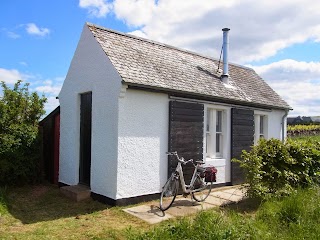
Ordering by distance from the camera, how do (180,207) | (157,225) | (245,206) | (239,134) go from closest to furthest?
1. (157,225)
2. (180,207)
3. (245,206)
4. (239,134)

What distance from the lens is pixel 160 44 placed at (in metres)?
10.8

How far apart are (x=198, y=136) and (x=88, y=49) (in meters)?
4.15

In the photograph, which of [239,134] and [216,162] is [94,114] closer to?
[216,162]

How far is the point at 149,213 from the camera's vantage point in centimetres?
691

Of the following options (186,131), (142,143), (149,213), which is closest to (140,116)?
(142,143)

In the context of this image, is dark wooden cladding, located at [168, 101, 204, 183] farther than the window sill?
No

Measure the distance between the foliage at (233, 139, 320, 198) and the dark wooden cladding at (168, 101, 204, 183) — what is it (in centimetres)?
152

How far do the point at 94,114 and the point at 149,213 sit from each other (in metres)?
3.12

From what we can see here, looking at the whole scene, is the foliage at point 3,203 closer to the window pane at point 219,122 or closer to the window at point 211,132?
the window at point 211,132

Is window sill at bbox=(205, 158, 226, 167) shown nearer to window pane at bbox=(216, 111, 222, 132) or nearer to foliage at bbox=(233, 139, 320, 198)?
window pane at bbox=(216, 111, 222, 132)

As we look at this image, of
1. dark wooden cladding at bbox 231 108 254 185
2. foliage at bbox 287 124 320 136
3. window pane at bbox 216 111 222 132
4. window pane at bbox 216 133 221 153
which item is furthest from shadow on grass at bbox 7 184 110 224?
foliage at bbox 287 124 320 136

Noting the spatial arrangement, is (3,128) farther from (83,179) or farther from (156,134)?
(156,134)

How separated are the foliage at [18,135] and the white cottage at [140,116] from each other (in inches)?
40.3

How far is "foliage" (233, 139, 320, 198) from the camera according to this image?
758cm
